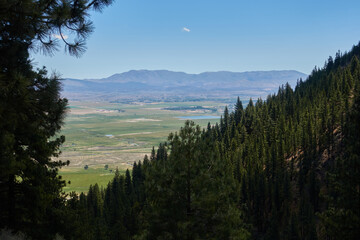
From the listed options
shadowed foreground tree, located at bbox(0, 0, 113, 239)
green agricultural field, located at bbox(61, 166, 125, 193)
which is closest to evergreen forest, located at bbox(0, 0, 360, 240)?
shadowed foreground tree, located at bbox(0, 0, 113, 239)

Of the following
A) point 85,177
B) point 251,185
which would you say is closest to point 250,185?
point 251,185

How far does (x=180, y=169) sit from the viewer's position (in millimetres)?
15195

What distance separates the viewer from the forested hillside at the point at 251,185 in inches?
585

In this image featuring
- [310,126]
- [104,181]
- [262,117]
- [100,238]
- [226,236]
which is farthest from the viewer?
[104,181]

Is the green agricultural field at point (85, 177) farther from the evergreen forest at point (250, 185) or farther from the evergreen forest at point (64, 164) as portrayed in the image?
the evergreen forest at point (64, 164)

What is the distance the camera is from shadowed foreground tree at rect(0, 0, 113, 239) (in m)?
9.24

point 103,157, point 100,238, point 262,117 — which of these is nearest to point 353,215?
point 100,238

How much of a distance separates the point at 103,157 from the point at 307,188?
149704 mm

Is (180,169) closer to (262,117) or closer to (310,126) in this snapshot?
(310,126)

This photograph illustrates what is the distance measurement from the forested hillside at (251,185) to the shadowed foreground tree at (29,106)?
9.01 feet

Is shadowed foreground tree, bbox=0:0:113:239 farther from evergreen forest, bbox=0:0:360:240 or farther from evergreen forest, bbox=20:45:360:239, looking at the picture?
evergreen forest, bbox=20:45:360:239

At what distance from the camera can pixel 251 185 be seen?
75938 mm

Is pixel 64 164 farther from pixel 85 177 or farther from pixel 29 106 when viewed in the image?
pixel 85 177

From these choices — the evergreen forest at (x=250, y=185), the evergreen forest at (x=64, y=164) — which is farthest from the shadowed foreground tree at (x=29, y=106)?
the evergreen forest at (x=250, y=185)
